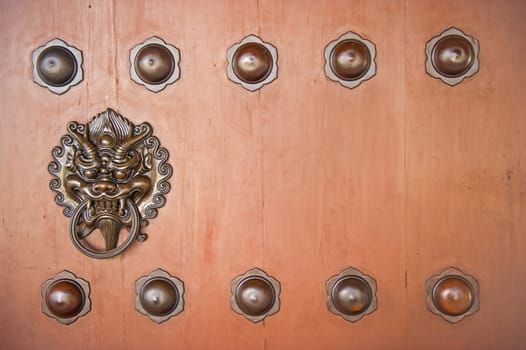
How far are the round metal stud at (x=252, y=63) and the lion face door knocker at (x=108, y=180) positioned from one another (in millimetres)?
231

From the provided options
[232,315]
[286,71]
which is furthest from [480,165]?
[232,315]

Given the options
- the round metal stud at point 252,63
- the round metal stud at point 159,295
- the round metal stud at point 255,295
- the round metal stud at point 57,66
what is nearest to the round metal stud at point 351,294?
the round metal stud at point 255,295

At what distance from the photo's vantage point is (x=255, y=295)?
0.85 metres

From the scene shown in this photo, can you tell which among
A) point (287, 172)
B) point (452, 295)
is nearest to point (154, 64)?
point (287, 172)

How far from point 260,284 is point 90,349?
41cm

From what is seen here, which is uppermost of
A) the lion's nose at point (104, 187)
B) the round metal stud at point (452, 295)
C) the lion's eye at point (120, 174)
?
the lion's eye at point (120, 174)

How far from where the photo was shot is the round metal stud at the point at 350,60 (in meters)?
0.85

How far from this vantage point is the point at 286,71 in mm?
864

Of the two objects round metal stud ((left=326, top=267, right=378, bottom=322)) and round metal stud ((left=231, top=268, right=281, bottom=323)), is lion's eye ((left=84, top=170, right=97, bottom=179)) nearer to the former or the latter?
round metal stud ((left=231, top=268, right=281, bottom=323))

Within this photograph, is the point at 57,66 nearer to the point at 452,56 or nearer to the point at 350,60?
the point at 350,60

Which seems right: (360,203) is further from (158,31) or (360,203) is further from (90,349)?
(90,349)

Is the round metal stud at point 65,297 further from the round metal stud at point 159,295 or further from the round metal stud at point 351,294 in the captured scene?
the round metal stud at point 351,294

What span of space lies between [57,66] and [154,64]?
0.21 meters

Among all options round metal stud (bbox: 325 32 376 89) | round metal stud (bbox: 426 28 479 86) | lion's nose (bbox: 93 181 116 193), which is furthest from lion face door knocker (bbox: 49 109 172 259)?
round metal stud (bbox: 426 28 479 86)
